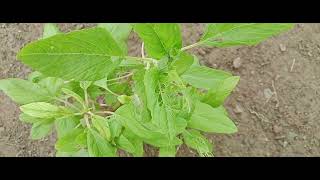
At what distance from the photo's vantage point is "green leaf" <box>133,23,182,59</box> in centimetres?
153

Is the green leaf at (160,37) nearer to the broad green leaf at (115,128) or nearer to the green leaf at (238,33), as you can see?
the green leaf at (238,33)

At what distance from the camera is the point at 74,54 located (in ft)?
4.95

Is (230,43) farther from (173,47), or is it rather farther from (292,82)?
(292,82)

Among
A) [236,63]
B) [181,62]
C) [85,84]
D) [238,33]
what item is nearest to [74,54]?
[181,62]

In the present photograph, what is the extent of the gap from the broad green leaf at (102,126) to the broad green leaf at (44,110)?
13 cm

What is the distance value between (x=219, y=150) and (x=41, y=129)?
107cm

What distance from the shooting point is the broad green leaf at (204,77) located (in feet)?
6.87

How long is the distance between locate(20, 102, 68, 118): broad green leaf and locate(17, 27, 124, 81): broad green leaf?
1.48 ft

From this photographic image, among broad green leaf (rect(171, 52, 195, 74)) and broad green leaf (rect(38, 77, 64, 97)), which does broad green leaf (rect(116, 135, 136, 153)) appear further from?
broad green leaf (rect(171, 52, 195, 74))

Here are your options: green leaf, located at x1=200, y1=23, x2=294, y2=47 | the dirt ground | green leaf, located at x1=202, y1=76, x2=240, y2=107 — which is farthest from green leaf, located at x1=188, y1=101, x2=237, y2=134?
the dirt ground

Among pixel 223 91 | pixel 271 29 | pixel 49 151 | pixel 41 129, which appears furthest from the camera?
pixel 49 151

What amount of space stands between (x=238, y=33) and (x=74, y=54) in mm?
520

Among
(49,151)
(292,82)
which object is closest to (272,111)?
(292,82)

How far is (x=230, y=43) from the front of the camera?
1632 mm
